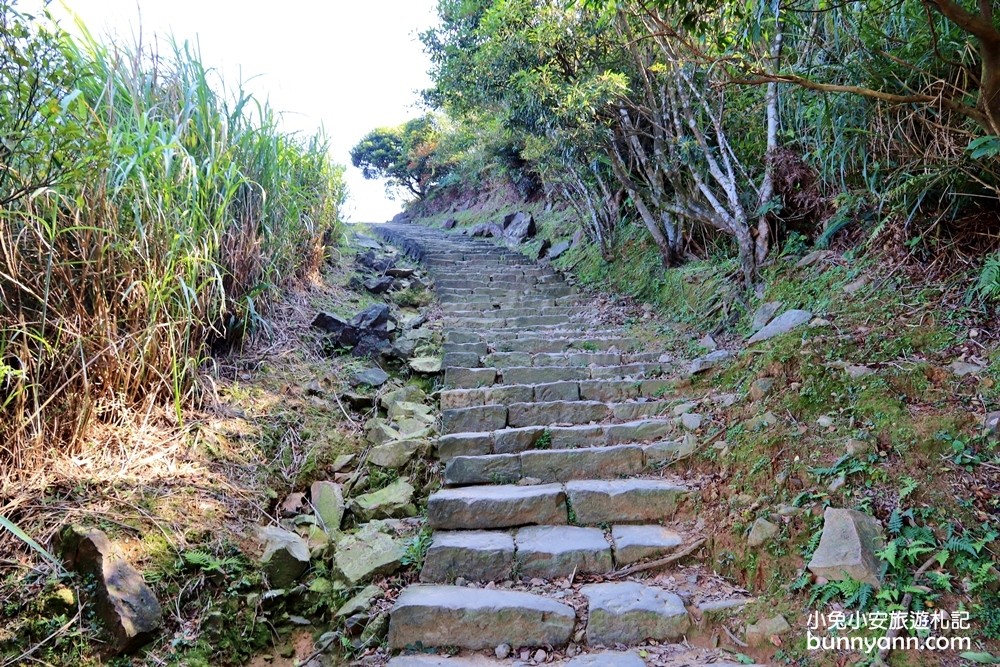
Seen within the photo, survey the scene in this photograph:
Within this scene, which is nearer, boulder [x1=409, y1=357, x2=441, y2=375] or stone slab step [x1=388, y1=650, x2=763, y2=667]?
stone slab step [x1=388, y1=650, x2=763, y2=667]

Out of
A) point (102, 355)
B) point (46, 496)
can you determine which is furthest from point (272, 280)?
point (46, 496)

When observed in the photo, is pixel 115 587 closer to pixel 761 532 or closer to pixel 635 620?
pixel 635 620

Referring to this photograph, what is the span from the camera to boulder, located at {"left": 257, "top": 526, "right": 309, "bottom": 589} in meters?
2.44

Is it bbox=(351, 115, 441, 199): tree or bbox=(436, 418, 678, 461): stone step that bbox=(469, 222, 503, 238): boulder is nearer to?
bbox=(351, 115, 441, 199): tree

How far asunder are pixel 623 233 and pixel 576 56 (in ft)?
7.71

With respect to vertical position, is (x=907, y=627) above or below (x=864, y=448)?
below

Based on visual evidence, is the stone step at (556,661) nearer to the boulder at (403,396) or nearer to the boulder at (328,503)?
the boulder at (328,503)

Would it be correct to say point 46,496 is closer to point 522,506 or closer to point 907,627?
point 522,506

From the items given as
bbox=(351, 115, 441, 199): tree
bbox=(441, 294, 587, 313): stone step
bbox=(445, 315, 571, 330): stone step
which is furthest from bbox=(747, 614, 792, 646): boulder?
bbox=(351, 115, 441, 199): tree

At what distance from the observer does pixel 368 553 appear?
102 inches

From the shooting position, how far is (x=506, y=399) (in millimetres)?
3957

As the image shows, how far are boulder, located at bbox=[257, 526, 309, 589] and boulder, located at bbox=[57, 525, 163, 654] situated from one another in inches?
17.3

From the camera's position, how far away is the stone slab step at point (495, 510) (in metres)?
2.80

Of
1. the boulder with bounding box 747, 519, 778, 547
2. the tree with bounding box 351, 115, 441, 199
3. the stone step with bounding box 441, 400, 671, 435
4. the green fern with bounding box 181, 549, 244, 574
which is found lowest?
the green fern with bounding box 181, 549, 244, 574
